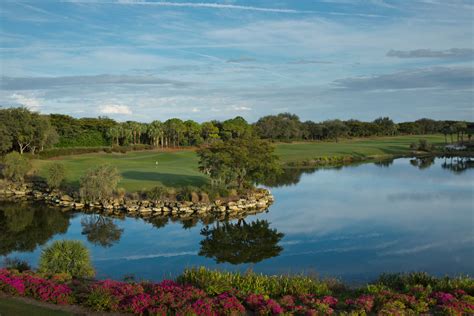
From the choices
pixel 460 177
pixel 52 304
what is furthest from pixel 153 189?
pixel 460 177

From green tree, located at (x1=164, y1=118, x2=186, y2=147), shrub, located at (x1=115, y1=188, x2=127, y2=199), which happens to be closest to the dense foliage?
green tree, located at (x1=164, y1=118, x2=186, y2=147)

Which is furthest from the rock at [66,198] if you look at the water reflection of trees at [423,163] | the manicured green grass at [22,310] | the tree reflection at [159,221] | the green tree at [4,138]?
the water reflection of trees at [423,163]

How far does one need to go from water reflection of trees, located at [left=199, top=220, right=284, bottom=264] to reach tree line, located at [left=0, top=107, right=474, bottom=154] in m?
20.2

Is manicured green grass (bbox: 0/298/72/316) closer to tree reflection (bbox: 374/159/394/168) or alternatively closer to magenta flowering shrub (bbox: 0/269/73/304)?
magenta flowering shrub (bbox: 0/269/73/304)

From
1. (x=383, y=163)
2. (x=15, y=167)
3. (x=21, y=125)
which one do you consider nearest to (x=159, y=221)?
(x=15, y=167)

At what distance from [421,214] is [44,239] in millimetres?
29112

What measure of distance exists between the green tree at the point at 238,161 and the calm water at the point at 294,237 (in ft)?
12.9

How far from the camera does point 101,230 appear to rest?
33.2 meters

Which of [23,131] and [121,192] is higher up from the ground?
[23,131]

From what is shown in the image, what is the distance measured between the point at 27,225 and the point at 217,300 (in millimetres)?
25549

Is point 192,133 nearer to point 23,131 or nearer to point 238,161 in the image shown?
point 23,131

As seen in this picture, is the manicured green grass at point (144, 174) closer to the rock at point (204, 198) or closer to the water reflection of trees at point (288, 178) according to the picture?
the rock at point (204, 198)

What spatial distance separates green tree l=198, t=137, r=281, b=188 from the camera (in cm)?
4438

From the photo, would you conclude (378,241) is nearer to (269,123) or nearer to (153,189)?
(153,189)
